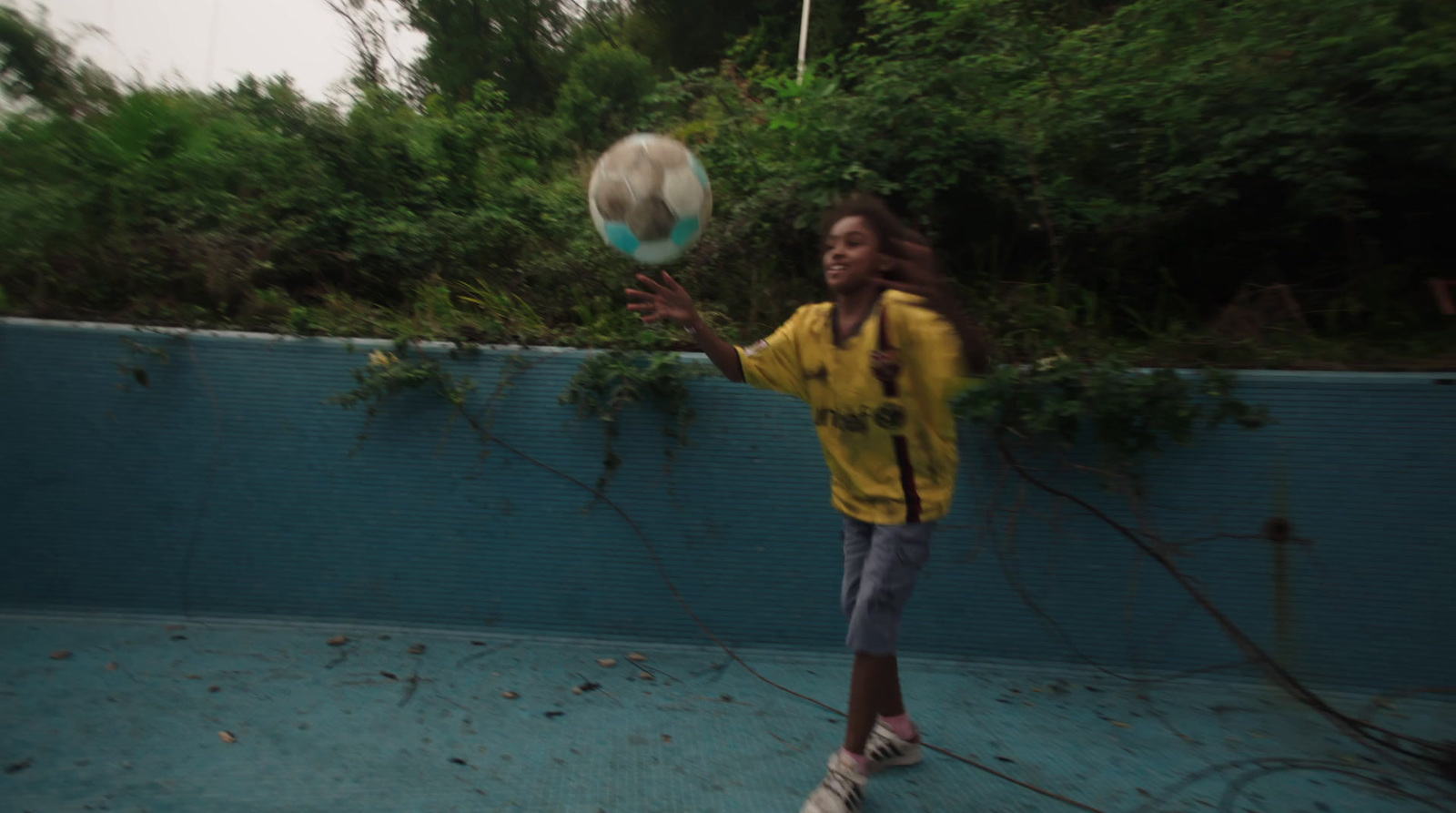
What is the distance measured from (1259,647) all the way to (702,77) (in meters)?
4.51

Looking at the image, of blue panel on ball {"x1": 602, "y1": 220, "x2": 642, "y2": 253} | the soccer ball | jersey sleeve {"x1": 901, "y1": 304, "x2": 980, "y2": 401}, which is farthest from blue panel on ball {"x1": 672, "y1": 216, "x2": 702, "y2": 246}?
jersey sleeve {"x1": 901, "y1": 304, "x2": 980, "y2": 401}

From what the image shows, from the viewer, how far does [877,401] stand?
2.69 meters

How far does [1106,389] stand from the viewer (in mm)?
3531

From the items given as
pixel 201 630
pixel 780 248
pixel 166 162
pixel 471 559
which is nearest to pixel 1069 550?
pixel 780 248

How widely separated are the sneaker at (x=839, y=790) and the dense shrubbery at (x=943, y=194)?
2.07 m

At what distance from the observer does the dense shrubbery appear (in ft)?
13.4

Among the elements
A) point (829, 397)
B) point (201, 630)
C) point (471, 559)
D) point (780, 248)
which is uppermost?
point (780, 248)

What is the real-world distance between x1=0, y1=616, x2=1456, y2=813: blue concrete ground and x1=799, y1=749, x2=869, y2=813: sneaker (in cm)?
14

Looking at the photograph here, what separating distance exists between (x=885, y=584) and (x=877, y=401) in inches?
21.5

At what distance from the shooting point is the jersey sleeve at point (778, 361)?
2908 millimetres

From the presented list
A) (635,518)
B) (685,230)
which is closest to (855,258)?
(685,230)

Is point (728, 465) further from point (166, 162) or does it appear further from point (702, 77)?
point (166, 162)

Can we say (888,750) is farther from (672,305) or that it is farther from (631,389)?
(631,389)

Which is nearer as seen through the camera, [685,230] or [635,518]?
[685,230]
